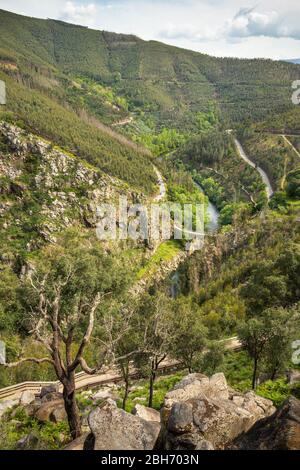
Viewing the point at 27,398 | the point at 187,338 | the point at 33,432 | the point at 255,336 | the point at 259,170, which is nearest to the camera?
the point at 33,432

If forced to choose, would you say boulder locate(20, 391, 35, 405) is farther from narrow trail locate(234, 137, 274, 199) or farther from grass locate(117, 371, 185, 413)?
narrow trail locate(234, 137, 274, 199)

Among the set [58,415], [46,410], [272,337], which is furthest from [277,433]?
[272,337]

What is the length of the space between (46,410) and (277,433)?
15138 millimetres

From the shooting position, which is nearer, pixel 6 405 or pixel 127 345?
pixel 127 345

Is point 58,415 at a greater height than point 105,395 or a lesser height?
greater

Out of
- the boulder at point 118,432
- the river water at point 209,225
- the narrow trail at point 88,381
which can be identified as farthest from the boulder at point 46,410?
the river water at point 209,225

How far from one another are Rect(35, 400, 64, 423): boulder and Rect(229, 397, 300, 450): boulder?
13.0 metres

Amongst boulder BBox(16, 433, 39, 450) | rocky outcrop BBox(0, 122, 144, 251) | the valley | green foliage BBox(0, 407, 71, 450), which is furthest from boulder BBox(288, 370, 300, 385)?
rocky outcrop BBox(0, 122, 144, 251)

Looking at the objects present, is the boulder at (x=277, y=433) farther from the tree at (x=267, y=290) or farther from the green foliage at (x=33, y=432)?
the tree at (x=267, y=290)

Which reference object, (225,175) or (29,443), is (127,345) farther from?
(225,175)

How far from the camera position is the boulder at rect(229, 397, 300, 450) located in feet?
36.0

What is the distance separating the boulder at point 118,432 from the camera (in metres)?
11.9

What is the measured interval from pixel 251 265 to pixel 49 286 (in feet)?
155

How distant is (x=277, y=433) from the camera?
37.2ft
